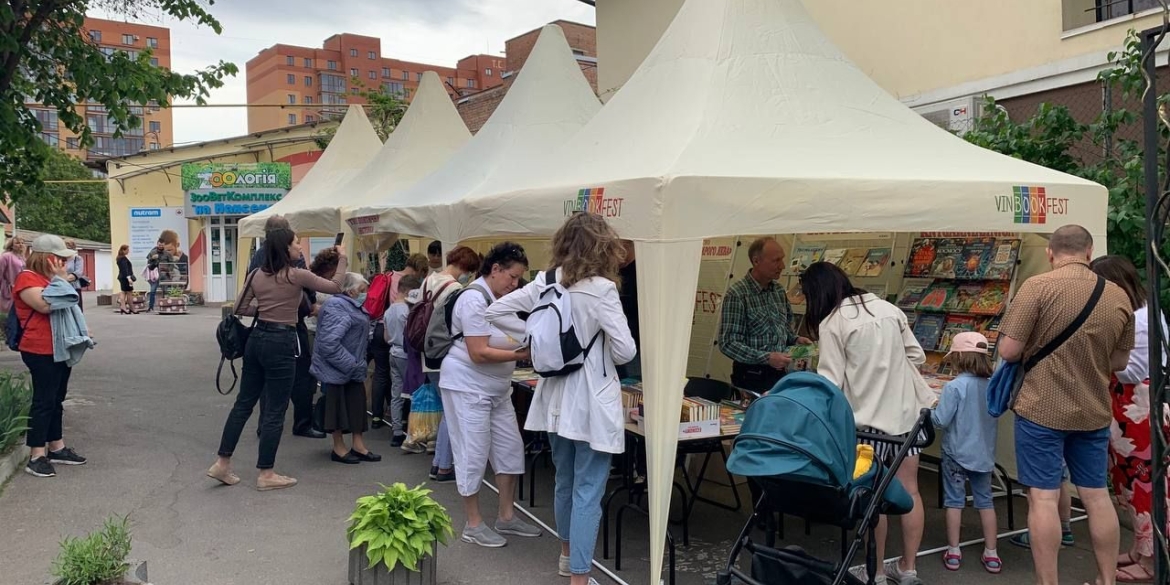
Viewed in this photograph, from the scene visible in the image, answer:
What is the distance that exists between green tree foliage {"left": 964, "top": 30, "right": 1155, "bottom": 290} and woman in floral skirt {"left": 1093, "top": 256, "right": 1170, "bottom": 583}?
173 centimetres

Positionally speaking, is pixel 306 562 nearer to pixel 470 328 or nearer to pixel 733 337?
pixel 470 328

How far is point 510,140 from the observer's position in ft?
28.5

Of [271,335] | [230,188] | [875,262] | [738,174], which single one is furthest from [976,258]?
[230,188]

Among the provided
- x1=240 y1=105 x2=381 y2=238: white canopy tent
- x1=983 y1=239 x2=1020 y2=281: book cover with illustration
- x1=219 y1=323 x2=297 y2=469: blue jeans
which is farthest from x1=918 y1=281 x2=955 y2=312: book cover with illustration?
x1=240 y1=105 x2=381 y2=238: white canopy tent

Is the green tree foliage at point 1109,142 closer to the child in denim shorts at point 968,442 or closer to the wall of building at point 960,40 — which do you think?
the wall of building at point 960,40

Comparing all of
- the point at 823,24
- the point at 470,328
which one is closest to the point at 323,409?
the point at 470,328

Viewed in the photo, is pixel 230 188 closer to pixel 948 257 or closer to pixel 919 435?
pixel 948 257

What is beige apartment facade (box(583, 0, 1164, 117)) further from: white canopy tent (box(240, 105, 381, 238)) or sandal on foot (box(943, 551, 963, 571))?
white canopy tent (box(240, 105, 381, 238))

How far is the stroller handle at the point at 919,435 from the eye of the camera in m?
3.80

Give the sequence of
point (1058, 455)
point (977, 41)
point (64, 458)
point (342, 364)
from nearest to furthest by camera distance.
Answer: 1. point (1058, 455)
2. point (342, 364)
3. point (64, 458)
4. point (977, 41)

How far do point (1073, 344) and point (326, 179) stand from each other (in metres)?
11.6

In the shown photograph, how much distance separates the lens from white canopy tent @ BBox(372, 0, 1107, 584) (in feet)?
14.1

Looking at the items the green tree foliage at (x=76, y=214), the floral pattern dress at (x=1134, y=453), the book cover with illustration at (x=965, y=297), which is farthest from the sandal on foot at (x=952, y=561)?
the green tree foliage at (x=76, y=214)

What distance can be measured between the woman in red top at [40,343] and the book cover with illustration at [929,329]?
6.59 meters
